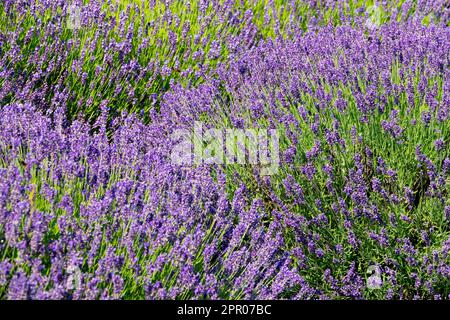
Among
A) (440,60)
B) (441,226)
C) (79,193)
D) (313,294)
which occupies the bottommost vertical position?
(313,294)

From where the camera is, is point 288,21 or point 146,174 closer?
point 146,174

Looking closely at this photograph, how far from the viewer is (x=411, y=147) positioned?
272 centimetres

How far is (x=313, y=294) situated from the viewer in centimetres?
254

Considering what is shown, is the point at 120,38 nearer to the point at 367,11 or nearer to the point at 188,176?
the point at 188,176

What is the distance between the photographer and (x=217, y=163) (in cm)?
288

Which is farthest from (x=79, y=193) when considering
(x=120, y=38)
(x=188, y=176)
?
(x=120, y=38)

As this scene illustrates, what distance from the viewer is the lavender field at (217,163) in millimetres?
2197

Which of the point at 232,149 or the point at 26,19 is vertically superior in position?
the point at 26,19

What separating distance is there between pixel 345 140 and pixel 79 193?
1.11 metres

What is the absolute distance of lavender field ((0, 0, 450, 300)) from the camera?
86.5 inches
